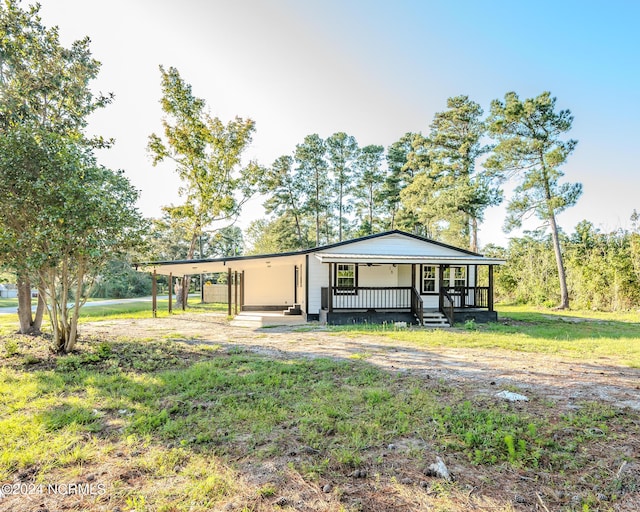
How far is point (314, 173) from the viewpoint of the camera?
30.3 meters

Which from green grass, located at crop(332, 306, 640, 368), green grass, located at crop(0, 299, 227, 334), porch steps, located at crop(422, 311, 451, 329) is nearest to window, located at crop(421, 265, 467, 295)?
porch steps, located at crop(422, 311, 451, 329)

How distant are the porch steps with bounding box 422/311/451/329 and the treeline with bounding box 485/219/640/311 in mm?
10113

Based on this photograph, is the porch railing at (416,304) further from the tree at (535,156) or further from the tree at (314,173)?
the tree at (314,173)

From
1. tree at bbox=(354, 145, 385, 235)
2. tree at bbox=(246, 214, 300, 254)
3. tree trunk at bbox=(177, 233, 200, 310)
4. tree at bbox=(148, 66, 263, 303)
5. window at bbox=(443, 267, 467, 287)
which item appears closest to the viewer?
window at bbox=(443, 267, 467, 287)

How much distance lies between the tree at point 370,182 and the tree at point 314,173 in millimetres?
3147

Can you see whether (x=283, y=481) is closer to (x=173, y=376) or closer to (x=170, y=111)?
(x=173, y=376)

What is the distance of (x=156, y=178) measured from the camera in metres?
21.2

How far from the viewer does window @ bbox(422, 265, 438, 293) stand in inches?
546

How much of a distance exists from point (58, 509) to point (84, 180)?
5.73 metres

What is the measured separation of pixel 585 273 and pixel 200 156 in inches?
867

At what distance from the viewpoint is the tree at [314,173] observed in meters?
29.6

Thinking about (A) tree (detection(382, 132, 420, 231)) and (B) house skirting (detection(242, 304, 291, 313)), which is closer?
(B) house skirting (detection(242, 304, 291, 313))

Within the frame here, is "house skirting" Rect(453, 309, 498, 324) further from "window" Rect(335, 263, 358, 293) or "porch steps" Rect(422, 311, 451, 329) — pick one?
"window" Rect(335, 263, 358, 293)

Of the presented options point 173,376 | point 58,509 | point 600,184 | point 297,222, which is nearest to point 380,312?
point 173,376
